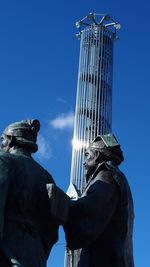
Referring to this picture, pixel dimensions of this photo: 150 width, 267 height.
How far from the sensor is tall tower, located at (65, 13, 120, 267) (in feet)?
156

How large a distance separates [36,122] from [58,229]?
0.79 metres

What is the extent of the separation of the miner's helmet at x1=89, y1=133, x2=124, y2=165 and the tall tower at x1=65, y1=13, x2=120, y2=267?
3844 cm

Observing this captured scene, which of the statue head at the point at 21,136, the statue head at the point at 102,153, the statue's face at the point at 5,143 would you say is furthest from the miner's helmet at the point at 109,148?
the statue's face at the point at 5,143

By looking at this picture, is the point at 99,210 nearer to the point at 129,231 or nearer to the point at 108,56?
the point at 129,231

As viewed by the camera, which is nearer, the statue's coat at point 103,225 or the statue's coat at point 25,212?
the statue's coat at point 25,212

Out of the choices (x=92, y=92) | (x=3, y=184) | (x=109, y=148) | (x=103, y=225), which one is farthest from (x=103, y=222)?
(x=92, y=92)

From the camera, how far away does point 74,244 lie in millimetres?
4379

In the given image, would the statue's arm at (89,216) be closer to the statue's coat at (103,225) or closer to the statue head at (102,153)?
the statue's coat at (103,225)

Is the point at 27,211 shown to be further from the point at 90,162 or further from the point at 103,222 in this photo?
the point at 90,162

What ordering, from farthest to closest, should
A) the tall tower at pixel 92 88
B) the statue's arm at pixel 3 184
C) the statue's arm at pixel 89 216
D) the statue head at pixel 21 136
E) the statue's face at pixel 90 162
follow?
the tall tower at pixel 92 88 → the statue's face at pixel 90 162 → the statue head at pixel 21 136 → the statue's arm at pixel 89 216 → the statue's arm at pixel 3 184

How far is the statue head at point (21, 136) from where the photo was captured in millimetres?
4473

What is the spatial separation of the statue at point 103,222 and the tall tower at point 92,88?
3874 centimetres

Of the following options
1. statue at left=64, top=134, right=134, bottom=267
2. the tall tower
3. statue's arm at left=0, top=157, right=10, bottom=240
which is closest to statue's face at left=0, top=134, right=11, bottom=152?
statue's arm at left=0, top=157, right=10, bottom=240

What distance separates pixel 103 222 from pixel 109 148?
67 cm
